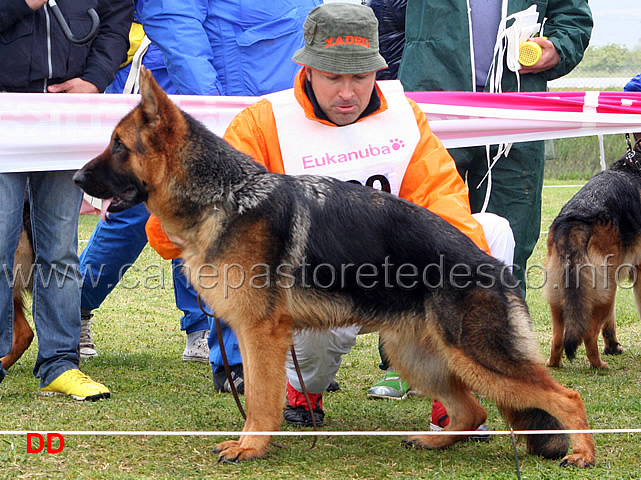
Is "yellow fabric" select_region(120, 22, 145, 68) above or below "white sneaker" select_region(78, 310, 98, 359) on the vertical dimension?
above

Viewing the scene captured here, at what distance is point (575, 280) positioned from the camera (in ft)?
16.7

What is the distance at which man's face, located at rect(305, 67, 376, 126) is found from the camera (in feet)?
11.9

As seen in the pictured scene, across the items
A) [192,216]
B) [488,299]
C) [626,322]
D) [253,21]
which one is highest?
[253,21]

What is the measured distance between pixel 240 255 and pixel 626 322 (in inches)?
183

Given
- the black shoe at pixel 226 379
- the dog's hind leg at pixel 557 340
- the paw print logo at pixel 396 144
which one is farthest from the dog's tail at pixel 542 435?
the dog's hind leg at pixel 557 340

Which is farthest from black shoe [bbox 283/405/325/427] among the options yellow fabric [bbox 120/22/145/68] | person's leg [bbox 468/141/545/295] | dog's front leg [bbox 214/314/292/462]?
yellow fabric [bbox 120/22/145/68]

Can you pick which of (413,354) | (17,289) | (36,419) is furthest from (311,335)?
(17,289)

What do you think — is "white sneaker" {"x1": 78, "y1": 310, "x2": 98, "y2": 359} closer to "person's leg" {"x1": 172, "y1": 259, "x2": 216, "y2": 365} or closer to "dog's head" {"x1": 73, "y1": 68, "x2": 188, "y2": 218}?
"person's leg" {"x1": 172, "y1": 259, "x2": 216, "y2": 365}

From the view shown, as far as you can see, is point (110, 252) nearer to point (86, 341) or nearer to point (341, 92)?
point (86, 341)

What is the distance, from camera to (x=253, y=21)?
16.3ft

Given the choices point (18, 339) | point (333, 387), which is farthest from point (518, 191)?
point (18, 339)

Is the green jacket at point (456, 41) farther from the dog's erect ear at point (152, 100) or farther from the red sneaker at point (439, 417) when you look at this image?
the dog's erect ear at point (152, 100)

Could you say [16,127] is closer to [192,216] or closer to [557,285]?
[192,216]

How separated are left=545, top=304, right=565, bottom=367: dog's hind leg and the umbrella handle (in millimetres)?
3445
